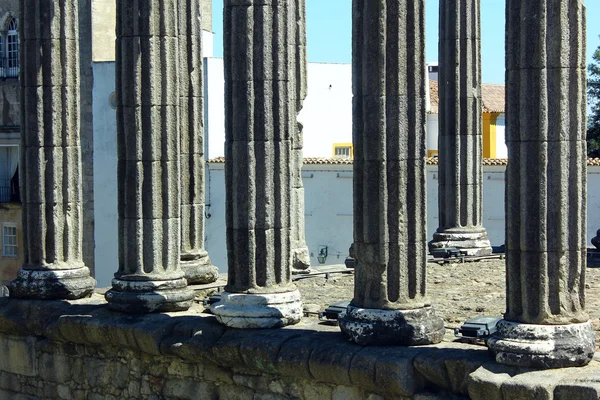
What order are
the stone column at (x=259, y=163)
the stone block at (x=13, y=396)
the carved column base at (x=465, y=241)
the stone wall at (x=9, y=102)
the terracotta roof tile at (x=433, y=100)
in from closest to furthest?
the stone column at (x=259, y=163)
the stone block at (x=13, y=396)
the carved column base at (x=465, y=241)
the stone wall at (x=9, y=102)
the terracotta roof tile at (x=433, y=100)

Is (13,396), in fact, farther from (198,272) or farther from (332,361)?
(332,361)

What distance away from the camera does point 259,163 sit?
44.4 feet

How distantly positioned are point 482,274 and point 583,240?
298 inches

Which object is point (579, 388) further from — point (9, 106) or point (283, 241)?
point (9, 106)

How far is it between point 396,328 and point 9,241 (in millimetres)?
25170

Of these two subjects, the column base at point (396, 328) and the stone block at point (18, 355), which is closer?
the column base at point (396, 328)

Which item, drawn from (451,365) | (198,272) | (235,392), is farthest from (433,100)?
(451,365)

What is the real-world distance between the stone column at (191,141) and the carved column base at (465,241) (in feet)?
15.6

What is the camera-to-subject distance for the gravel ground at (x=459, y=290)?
15438 millimetres

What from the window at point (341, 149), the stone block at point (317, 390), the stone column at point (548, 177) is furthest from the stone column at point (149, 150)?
the window at point (341, 149)

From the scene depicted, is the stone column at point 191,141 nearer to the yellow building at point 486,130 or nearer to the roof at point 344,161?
the roof at point 344,161

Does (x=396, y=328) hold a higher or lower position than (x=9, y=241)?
higher

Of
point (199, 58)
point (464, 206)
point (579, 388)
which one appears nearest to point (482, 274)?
point (464, 206)

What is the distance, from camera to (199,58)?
17.2m
